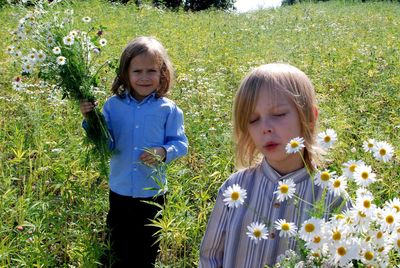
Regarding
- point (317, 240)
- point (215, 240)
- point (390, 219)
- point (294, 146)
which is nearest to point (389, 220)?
point (390, 219)

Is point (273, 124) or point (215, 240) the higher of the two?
point (273, 124)

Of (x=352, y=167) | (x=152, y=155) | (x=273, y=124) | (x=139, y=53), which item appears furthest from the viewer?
(x=139, y=53)

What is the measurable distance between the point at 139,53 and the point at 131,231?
0.84 meters

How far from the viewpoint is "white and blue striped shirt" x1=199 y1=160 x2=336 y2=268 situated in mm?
1281

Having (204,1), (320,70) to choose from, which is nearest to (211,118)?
(320,70)

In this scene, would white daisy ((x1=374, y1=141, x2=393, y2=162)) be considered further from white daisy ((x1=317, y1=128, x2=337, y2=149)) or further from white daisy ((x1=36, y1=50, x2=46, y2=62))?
white daisy ((x1=36, y1=50, x2=46, y2=62))

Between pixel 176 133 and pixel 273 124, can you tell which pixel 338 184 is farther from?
pixel 176 133

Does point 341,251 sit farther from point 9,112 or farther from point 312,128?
point 9,112

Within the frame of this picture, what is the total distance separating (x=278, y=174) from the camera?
133 centimetres

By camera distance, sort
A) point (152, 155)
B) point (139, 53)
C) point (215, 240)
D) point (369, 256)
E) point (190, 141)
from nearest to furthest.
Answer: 1. point (369, 256)
2. point (215, 240)
3. point (152, 155)
4. point (139, 53)
5. point (190, 141)

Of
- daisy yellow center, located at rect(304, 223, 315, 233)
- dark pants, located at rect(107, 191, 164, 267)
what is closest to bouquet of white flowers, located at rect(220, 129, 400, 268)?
daisy yellow center, located at rect(304, 223, 315, 233)

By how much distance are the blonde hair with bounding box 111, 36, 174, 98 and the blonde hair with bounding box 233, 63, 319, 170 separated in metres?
1.05

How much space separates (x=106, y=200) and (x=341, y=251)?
2.07 meters

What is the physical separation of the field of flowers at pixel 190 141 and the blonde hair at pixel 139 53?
0.15 m
